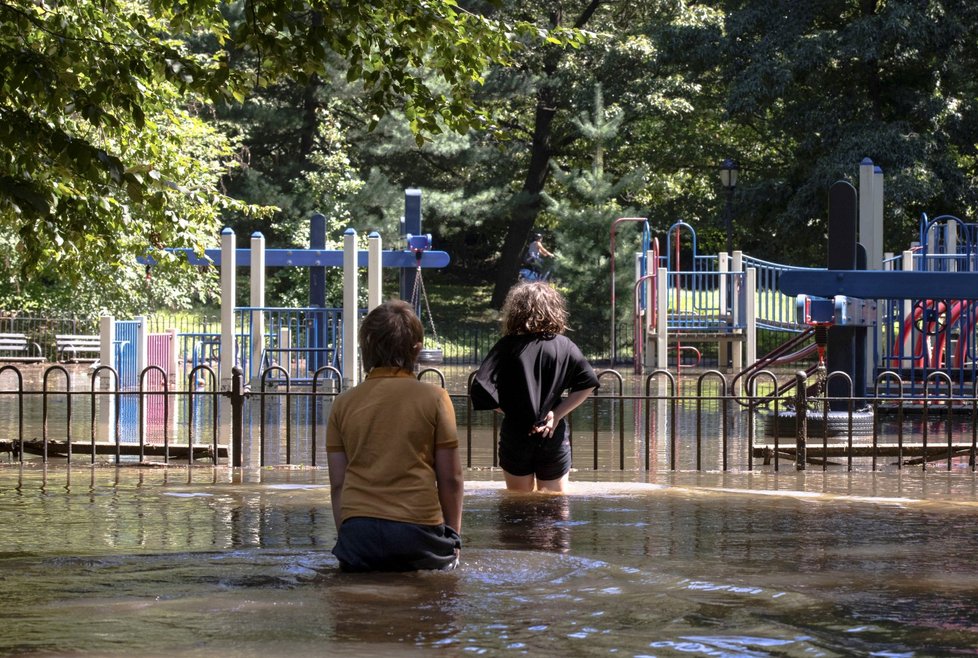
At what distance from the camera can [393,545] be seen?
581 centimetres

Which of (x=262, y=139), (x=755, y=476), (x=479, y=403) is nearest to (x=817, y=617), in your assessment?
(x=479, y=403)

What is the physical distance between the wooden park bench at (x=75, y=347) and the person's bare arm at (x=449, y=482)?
2628 cm

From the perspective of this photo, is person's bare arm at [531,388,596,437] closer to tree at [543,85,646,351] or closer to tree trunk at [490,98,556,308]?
tree at [543,85,646,351]

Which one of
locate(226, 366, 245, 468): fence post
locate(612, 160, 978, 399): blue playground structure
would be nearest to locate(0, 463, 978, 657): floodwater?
locate(226, 366, 245, 468): fence post

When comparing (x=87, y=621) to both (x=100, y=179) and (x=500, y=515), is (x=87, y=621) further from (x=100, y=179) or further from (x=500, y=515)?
(x=100, y=179)

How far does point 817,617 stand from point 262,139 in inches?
1558

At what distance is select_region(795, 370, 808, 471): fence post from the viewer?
11.1 m

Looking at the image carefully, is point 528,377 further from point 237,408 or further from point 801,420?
point 801,420

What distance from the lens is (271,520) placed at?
860cm

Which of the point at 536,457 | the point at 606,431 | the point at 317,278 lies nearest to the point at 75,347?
the point at 317,278

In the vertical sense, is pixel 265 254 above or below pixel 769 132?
below

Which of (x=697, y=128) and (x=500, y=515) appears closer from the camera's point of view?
(x=500, y=515)

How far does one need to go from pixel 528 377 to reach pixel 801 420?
4495 millimetres

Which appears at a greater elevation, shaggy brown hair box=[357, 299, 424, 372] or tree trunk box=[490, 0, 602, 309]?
tree trunk box=[490, 0, 602, 309]
